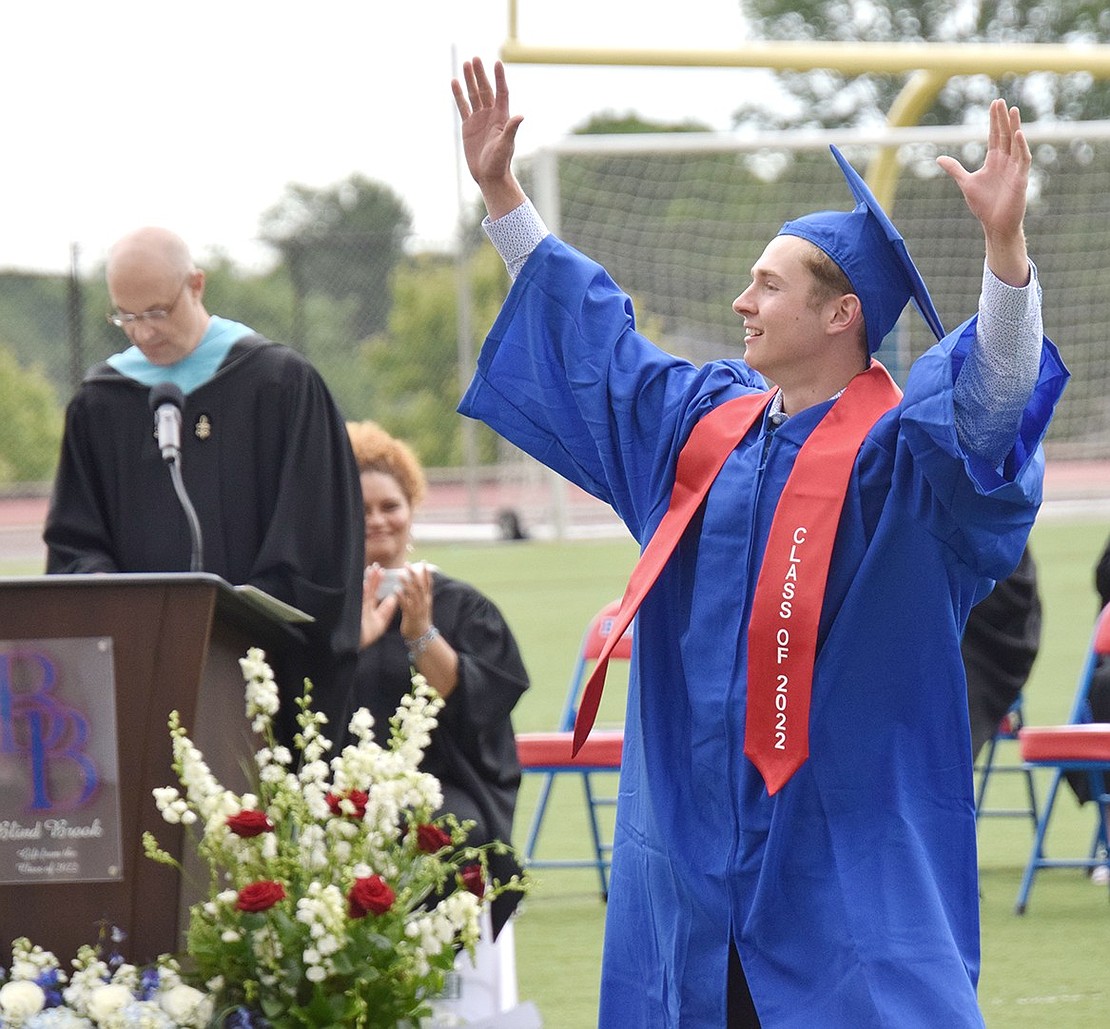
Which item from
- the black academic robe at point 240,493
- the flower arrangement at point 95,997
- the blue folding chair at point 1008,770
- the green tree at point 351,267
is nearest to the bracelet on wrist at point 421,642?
the black academic robe at point 240,493

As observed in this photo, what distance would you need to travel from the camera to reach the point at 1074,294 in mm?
18156

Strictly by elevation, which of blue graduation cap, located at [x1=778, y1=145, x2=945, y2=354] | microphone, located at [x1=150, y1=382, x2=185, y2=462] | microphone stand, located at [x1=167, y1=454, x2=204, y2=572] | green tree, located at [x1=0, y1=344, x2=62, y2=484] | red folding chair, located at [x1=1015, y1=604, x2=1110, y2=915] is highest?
blue graduation cap, located at [x1=778, y1=145, x2=945, y2=354]

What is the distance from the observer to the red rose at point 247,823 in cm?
310

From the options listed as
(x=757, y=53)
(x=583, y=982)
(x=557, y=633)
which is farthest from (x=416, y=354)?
(x=583, y=982)

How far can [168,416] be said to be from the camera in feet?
13.7

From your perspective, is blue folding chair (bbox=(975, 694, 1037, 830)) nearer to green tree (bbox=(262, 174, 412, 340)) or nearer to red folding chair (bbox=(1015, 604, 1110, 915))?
red folding chair (bbox=(1015, 604, 1110, 915))

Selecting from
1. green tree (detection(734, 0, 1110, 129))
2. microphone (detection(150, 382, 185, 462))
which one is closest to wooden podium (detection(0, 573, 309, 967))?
microphone (detection(150, 382, 185, 462))

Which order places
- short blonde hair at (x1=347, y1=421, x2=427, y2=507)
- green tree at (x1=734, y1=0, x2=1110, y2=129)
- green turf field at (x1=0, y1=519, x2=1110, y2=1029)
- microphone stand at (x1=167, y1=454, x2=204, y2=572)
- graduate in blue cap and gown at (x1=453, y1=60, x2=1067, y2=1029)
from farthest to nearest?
green tree at (x1=734, y1=0, x2=1110, y2=129)
short blonde hair at (x1=347, y1=421, x2=427, y2=507)
green turf field at (x1=0, y1=519, x2=1110, y2=1029)
microphone stand at (x1=167, y1=454, x2=204, y2=572)
graduate in blue cap and gown at (x1=453, y1=60, x2=1067, y2=1029)

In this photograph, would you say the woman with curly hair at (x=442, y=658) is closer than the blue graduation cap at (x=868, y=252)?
No

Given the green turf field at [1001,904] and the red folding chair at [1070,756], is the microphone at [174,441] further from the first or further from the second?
the red folding chair at [1070,756]

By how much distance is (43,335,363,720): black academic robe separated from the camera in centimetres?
443

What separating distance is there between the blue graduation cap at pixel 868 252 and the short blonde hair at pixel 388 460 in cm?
230

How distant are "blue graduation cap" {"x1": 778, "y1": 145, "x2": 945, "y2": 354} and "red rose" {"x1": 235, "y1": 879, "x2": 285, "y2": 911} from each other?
1.31 metres

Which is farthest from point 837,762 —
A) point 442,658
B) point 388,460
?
point 388,460
